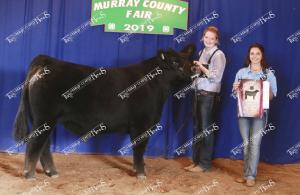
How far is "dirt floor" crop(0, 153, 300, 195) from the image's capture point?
348 centimetres

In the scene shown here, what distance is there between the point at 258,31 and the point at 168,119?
5.32 feet

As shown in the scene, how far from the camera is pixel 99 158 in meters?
4.75

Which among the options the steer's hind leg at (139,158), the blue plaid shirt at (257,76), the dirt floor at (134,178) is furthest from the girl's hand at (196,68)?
the dirt floor at (134,178)

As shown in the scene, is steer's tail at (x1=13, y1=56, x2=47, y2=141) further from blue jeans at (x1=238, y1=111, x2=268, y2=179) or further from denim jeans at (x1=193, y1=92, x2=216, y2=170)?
blue jeans at (x1=238, y1=111, x2=268, y2=179)

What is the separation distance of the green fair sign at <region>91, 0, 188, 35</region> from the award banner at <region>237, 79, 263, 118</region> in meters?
1.40

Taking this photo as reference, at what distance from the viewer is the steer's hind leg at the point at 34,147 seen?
11.7 feet

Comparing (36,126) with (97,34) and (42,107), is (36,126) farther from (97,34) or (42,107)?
(97,34)

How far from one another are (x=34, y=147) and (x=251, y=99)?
2.19 m

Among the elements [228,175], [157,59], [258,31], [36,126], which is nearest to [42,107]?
[36,126]

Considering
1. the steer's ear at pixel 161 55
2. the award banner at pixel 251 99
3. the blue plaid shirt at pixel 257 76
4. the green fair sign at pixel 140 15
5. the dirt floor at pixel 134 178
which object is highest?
the green fair sign at pixel 140 15

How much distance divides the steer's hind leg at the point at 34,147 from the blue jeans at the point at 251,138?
6.47ft

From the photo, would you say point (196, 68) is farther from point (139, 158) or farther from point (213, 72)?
point (139, 158)

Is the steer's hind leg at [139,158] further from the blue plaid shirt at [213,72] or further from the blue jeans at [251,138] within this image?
the blue jeans at [251,138]

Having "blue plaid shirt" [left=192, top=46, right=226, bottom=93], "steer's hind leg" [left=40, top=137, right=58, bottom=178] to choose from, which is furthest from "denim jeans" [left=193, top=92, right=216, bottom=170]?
"steer's hind leg" [left=40, top=137, right=58, bottom=178]
